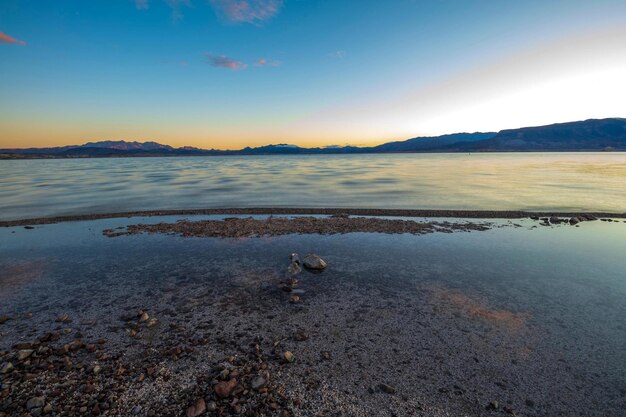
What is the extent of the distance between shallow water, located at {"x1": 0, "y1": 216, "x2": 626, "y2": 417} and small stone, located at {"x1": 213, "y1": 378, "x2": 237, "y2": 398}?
98.3 inches

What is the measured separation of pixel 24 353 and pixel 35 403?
1.89 meters

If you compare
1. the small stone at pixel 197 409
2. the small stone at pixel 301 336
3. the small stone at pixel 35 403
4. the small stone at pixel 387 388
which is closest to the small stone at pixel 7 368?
the small stone at pixel 35 403

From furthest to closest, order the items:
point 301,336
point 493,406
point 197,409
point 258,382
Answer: point 301,336 < point 258,382 < point 493,406 < point 197,409

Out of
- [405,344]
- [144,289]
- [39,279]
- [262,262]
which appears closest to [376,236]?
[262,262]

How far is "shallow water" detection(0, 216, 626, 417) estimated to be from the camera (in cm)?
649

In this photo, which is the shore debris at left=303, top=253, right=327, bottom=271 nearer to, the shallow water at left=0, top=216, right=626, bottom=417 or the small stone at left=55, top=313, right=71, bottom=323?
the shallow water at left=0, top=216, right=626, bottom=417

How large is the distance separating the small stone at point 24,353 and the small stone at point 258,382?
4.78m

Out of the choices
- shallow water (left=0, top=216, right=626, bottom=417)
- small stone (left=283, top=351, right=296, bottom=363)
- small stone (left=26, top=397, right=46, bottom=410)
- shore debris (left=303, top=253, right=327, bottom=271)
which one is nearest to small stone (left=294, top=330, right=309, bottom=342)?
small stone (left=283, top=351, right=296, bottom=363)

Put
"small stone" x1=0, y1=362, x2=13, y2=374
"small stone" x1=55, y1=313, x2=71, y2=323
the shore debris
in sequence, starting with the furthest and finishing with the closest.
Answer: the shore debris, "small stone" x1=55, y1=313, x2=71, y2=323, "small stone" x1=0, y1=362, x2=13, y2=374

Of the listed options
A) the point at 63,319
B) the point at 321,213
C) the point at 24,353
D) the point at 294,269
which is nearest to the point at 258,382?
the point at 24,353

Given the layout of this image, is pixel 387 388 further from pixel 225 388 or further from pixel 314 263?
pixel 314 263

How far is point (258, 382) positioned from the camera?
18.8 feet

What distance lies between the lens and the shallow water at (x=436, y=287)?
649 centimetres

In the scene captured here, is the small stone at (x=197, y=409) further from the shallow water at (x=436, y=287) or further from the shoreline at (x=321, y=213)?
the shoreline at (x=321, y=213)
